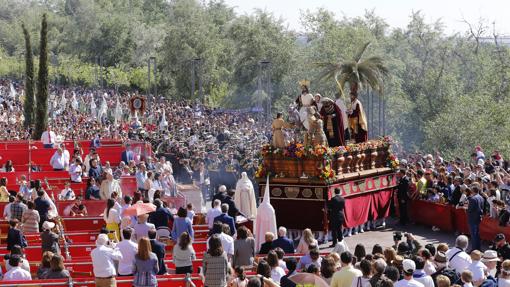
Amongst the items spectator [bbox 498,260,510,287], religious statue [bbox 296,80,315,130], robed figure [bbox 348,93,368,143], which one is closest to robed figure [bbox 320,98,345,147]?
religious statue [bbox 296,80,315,130]

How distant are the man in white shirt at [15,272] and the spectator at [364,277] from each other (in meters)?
5.57

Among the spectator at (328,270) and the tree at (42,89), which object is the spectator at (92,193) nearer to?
the spectator at (328,270)

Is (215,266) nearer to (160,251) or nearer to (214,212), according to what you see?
(160,251)

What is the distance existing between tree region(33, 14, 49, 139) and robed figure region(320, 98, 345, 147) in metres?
21.5

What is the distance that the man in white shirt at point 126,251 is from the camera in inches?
725

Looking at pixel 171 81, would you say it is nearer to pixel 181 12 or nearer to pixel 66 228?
pixel 181 12

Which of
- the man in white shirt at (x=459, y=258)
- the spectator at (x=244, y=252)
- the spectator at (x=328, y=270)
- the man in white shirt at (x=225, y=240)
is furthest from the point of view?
the spectator at (x=244, y=252)

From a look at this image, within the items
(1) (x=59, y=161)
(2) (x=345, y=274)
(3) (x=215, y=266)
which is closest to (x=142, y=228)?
(3) (x=215, y=266)

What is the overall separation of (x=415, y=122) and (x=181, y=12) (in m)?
54.6

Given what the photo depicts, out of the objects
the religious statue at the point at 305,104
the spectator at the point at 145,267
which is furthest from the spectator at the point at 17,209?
the religious statue at the point at 305,104

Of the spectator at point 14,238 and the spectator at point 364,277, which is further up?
the spectator at point 14,238

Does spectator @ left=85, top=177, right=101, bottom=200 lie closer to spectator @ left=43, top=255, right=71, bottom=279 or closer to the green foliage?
the green foliage

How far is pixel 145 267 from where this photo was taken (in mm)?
17172

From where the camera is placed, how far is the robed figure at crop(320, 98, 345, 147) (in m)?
28.8
